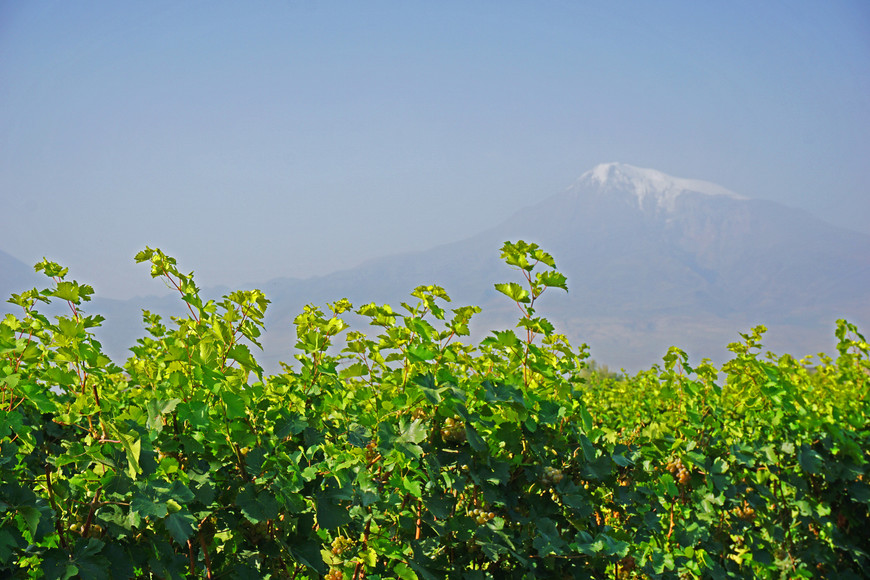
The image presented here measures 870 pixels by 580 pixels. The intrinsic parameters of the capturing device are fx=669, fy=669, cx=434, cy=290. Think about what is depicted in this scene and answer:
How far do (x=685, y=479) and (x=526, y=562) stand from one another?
135 cm

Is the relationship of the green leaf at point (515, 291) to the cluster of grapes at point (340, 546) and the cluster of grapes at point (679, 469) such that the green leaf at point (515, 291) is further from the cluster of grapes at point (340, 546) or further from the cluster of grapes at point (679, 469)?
the cluster of grapes at point (679, 469)

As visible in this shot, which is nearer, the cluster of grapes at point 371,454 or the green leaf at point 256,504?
the green leaf at point 256,504

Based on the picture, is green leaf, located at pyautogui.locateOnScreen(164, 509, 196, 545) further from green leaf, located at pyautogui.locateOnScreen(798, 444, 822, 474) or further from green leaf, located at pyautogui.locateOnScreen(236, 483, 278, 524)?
green leaf, located at pyautogui.locateOnScreen(798, 444, 822, 474)

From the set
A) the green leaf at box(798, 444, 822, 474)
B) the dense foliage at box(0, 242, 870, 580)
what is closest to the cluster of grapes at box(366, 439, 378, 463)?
the dense foliage at box(0, 242, 870, 580)

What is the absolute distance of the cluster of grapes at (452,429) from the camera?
212cm

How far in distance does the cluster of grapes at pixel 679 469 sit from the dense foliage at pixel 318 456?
249 mm

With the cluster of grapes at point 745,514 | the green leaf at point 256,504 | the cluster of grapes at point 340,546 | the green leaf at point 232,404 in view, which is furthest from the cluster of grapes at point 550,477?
the cluster of grapes at point 745,514

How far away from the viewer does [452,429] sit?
2.12 meters

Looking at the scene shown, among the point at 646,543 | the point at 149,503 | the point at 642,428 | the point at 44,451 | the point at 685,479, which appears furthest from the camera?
the point at 642,428

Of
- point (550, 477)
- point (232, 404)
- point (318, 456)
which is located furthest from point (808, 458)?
point (232, 404)

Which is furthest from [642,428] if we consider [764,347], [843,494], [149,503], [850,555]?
[149,503]

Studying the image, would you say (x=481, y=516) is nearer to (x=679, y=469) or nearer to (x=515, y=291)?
(x=515, y=291)

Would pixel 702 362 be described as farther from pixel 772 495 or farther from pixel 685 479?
pixel 772 495

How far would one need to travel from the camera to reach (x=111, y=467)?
1.67 metres
